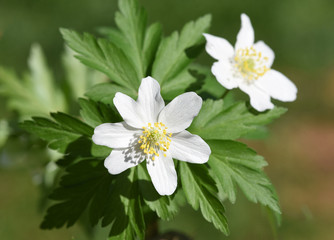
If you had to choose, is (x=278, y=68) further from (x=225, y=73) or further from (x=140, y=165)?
(x=140, y=165)

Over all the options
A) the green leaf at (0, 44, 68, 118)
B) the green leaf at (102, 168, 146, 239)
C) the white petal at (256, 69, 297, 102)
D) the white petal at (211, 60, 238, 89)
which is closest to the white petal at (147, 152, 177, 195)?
the green leaf at (102, 168, 146, 239)

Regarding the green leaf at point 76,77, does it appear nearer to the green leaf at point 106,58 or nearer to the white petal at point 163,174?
the green leaf at point 106,58

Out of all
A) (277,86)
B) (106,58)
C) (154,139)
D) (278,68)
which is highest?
(106,58)

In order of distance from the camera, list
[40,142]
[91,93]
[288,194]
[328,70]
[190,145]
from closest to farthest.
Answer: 1. [190,145]
2. [91,93]
3. [40,142]
4. [288,194]
5. [328,70]

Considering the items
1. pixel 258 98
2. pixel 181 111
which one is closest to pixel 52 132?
pixel 181 111

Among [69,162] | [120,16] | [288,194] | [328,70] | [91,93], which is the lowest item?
[288,194]

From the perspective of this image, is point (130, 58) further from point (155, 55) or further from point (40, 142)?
point (40, 142)

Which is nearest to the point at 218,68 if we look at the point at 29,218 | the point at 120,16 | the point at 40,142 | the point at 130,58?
the point at 130,58
